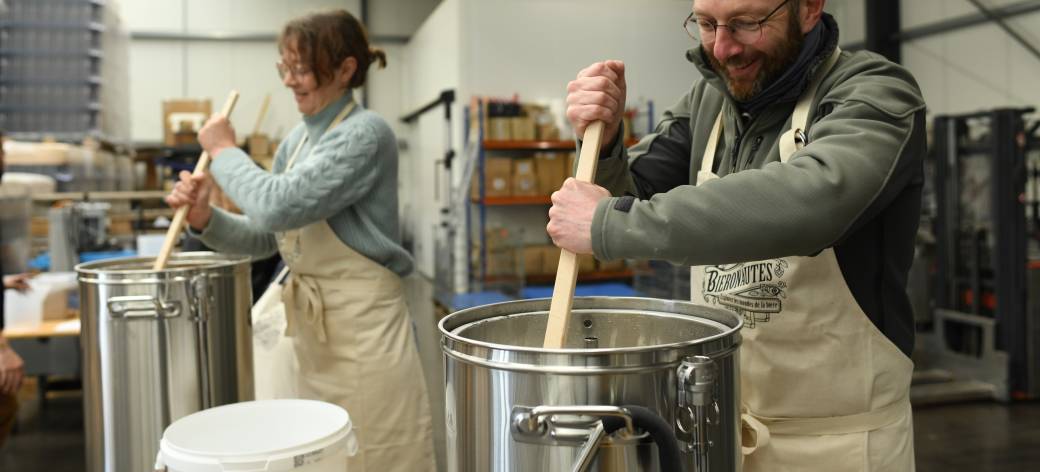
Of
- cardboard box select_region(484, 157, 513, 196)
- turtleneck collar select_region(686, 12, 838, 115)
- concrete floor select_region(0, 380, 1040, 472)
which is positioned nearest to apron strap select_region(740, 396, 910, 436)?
turtleneck collar select_region(686, 12, 838, 115)

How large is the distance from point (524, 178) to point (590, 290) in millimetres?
1289

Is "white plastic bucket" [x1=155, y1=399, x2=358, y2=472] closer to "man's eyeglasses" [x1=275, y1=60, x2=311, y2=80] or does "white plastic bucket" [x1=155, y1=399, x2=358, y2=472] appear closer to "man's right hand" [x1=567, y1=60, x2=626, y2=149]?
"man's right hand" [x1=567, y1=60, x2=626, y2=149]

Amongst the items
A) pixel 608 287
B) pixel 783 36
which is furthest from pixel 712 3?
pixel 608 287

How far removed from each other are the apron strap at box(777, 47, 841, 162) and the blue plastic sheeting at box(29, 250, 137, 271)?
4.22 meters

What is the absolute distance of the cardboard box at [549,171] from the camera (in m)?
7.17

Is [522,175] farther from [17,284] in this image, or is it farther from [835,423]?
[835,423]

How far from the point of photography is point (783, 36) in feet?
3.79

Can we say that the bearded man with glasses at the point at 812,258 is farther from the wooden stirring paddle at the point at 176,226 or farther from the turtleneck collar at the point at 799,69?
the wooden stirring paddle at the point at 176,226

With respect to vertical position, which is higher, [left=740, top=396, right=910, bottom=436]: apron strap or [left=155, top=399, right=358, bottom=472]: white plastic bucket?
[left=740, top=396, right=910, bottom=436]: apron strap

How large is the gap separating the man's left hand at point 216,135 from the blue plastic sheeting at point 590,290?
13.3 feet

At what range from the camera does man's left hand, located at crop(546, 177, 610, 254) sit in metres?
0.95

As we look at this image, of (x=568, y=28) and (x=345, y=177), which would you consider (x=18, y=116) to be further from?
(x=568, y=28)

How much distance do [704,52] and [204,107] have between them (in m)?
8.82

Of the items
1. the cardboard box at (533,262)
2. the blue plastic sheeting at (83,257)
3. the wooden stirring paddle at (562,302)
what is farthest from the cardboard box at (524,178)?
the wooden stirring paddle at (562,302)
